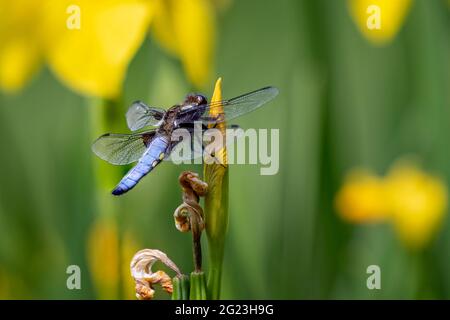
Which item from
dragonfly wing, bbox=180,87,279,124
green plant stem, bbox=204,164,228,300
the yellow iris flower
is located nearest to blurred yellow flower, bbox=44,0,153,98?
the yellow iris flower

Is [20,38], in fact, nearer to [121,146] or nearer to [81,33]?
[81,33]

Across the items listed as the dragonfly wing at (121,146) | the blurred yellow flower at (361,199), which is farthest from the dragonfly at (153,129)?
the blurred yellow flower at (361,199)

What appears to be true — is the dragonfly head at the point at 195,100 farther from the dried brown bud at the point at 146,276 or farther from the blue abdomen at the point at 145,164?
the dried brown bud at the point at 146,276

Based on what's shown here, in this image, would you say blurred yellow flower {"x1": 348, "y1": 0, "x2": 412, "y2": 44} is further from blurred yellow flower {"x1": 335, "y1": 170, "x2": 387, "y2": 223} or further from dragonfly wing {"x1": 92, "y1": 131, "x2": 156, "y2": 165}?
dragonfly wing {"x1": 92, "y1": 131, "x2": 156, "y2": 165}

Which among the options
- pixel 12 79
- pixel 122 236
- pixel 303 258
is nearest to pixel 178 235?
pixel 122 236

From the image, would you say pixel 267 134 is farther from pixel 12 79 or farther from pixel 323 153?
pixel 12 79
